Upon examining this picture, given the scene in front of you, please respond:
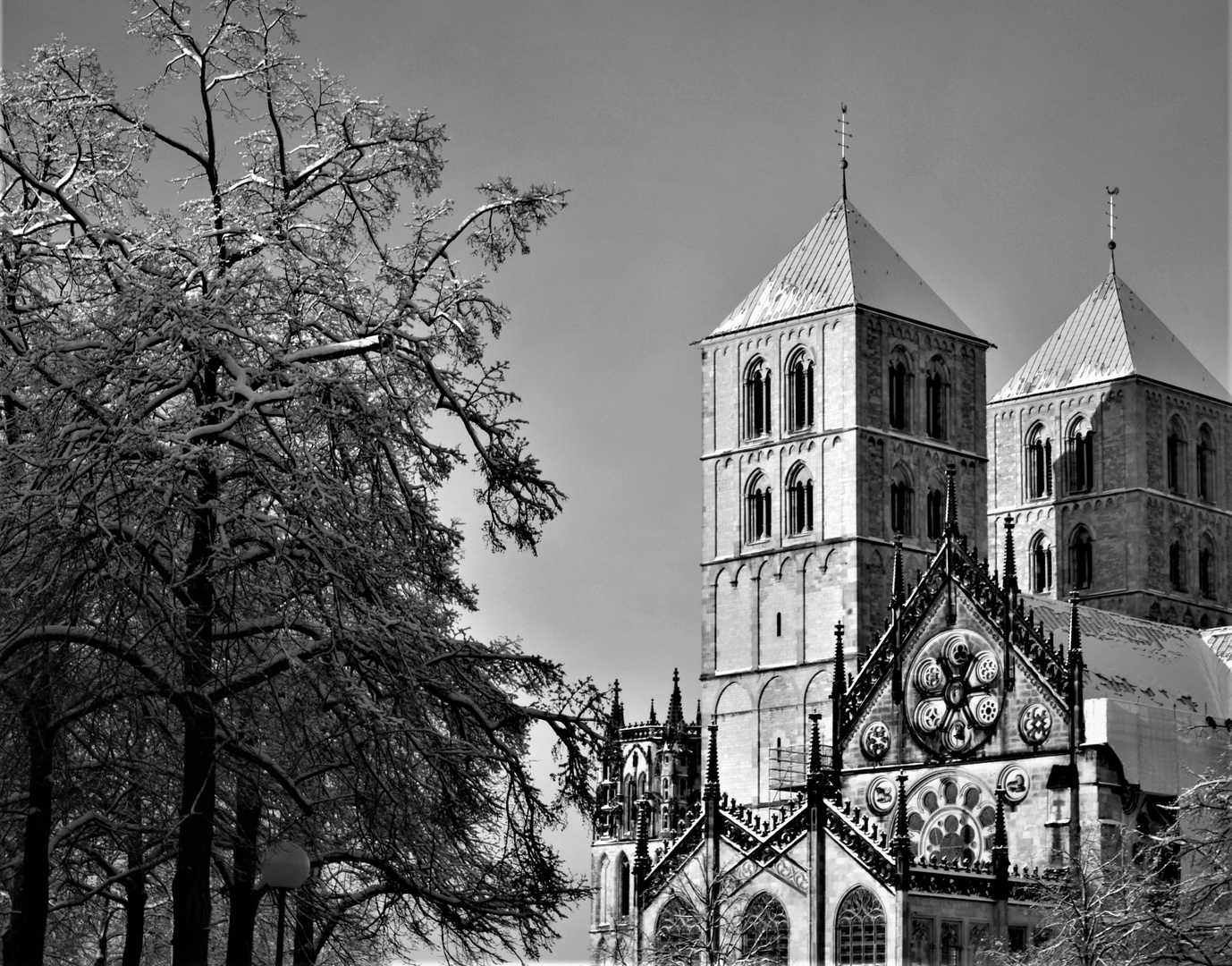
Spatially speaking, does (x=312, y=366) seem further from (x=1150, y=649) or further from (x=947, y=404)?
(x=947, y=404)

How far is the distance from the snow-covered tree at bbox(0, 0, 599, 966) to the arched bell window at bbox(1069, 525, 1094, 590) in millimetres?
76551

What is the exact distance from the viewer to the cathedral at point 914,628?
66062mm

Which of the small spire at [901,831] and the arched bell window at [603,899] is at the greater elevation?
the arched bell window at [603,899]

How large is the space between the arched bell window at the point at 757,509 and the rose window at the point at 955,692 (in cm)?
1782

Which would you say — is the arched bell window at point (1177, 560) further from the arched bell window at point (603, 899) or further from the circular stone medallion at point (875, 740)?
the circular stone medallion at point (875, 740)

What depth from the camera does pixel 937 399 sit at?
3627 inches

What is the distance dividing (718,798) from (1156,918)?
4142 cm

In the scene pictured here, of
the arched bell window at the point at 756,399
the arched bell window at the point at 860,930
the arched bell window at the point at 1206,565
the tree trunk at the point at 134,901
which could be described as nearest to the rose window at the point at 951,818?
the arched bell window at the point at 860,930

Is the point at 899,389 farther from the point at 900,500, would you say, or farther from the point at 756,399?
the point at 756,399

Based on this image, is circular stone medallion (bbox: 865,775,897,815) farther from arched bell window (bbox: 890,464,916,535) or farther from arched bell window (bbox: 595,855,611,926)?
arched bell window (bbox: 595,855,611,926)

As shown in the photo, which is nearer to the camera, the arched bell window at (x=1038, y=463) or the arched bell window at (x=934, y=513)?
the arched bell window at (x=934, y=513)

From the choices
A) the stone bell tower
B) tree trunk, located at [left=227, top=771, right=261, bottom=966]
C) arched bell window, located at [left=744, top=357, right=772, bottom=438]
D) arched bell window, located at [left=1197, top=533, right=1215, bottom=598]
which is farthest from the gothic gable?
tree trunk, located at [left=227, top=771, right=261, bottom=966]

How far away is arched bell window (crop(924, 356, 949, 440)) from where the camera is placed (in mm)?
91500

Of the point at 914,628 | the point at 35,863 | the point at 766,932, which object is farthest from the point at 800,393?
the point at 35,863
